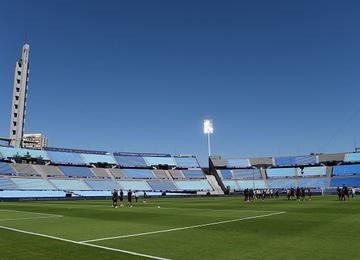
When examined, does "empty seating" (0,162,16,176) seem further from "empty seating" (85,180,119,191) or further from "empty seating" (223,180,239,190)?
"empty seating" (223,180,239,190)

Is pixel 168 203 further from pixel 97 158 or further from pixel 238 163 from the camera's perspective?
pixel 238 163

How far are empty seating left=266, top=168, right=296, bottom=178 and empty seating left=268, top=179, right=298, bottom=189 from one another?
135 inches

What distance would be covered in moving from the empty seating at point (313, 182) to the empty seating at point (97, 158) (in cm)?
6029

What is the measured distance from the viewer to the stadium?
521 inches

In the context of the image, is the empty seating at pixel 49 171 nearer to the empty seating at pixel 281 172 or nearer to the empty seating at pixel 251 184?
the empty seating at pixel 251 184

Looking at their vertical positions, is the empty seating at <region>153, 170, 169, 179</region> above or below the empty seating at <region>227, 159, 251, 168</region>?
below

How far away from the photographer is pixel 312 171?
5025 inches

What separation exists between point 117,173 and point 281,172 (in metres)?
54.3

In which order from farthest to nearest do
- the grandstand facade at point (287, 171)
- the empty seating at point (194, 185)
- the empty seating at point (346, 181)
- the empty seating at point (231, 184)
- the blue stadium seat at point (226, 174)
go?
the blue stadium seat at point (226, 174) < the empty seating at point (231, 184) < the empty seating at point (194, 185) < the grandstand facade at point (287, 171) < the empty seating at point (346, 181)

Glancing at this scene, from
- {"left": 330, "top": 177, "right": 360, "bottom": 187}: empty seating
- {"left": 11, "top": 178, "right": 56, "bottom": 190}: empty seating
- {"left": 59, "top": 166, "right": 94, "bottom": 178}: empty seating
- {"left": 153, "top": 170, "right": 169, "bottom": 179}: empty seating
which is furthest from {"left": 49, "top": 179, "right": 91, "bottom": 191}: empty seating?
{"left": 330, "top": 177, "right": 360, "bottom": 187}: empty seating

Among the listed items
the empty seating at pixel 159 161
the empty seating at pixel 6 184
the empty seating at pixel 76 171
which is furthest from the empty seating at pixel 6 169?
the empty seating at pixel 159 161

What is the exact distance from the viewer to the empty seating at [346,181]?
111325 millimetres

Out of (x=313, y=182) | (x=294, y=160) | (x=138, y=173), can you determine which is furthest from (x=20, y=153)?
(x=294, y=160)

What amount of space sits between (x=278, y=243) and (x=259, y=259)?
3034 mm
